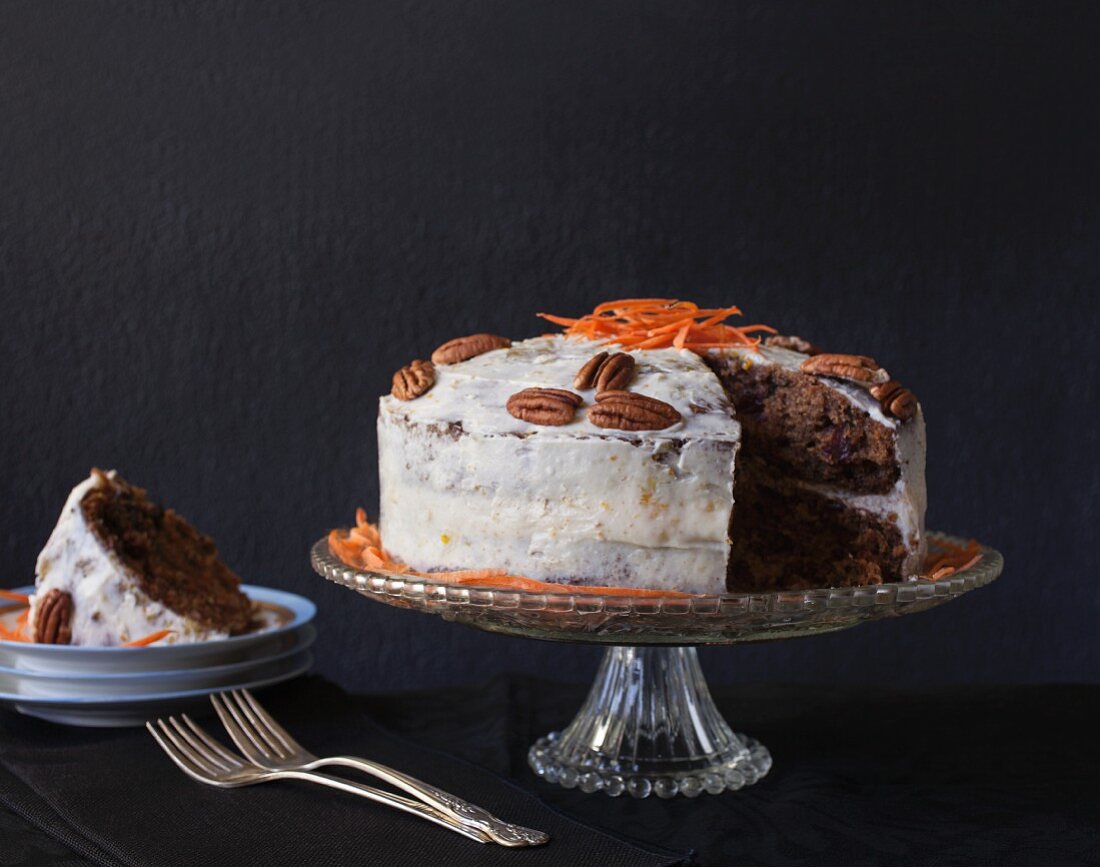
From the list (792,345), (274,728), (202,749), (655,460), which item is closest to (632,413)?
(655,460)

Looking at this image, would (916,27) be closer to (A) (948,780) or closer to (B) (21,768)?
(A) (948,780)

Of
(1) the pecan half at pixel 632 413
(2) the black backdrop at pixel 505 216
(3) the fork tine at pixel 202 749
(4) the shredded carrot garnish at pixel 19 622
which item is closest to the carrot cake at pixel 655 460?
(1) the pecan half at pixel 632 413

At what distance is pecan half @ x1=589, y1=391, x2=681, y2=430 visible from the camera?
2.24 meters

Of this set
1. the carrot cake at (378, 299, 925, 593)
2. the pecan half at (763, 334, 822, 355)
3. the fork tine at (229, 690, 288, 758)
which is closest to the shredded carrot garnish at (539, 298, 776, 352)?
the carrot cake at (378, 299, 925, 593)

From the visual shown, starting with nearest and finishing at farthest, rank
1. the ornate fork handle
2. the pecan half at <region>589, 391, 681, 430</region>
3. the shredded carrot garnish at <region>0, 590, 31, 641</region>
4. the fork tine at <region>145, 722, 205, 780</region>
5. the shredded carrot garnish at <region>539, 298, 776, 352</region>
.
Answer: the ornate fork handle → the pecan half at <region>589, 391, 681, 430</region> → the fork tine at <region>145, 722, 205, 780</region> → the shredded carrot garnish at <region>539, 298, 776, 352</region> → the shredded carrot garnish at <region>0, 590, 31, 641</region>

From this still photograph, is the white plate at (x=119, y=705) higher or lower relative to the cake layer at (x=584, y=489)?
lower

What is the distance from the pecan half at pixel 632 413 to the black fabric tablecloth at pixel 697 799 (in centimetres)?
65

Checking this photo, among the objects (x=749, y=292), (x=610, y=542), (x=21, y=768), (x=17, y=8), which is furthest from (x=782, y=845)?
(x=17, y=8)

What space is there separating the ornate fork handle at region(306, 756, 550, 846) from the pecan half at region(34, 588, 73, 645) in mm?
824

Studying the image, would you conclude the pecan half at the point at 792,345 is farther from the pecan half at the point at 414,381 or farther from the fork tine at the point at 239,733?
the fork tine at the point at 239,733

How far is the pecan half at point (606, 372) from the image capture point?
2.32m

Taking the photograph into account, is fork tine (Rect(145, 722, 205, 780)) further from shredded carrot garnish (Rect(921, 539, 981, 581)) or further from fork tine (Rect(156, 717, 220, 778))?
shredded carrot garnish (Rect(921, 539, 981, 581))

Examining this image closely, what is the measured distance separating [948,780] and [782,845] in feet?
1.67

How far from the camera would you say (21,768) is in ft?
7.84
